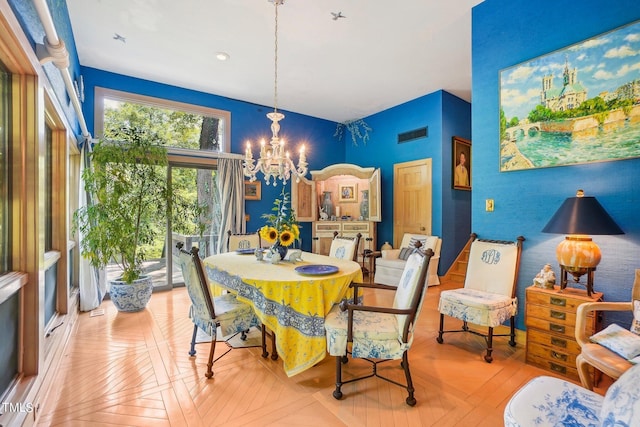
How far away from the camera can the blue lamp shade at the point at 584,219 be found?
2018 mm

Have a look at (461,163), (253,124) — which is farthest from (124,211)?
(461,163)

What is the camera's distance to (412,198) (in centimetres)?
538

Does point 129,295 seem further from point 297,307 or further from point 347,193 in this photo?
point 347,193

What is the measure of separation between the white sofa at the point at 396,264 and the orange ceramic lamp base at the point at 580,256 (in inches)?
90.3

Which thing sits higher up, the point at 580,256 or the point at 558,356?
the point at 580,256

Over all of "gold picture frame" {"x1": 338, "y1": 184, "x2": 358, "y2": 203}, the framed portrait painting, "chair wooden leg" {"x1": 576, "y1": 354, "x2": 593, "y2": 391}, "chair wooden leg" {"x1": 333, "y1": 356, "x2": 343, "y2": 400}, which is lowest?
"chair wooden leg" {"x1": 333, "y1": 356, "x2": 343, "y2": 400}

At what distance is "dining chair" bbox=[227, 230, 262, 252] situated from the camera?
3.79 metres

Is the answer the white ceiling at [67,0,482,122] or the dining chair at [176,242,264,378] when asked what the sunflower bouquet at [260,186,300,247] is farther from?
the white ceiling at [67,0,482,122]

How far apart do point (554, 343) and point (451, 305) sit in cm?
74

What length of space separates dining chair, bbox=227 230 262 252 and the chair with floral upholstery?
3.03 m

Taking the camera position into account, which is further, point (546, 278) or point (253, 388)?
point (546, 278)

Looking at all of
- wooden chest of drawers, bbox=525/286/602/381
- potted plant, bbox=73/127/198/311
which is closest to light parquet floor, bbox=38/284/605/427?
wooden chest of drawers, bbox=525/286/602/381

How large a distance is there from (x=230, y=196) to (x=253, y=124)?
1.43 m

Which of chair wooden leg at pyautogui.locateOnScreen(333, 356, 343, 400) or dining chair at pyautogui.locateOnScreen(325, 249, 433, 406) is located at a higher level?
dining chair at pyautogui.locateOnScreen(325, 249, 433, 406)
